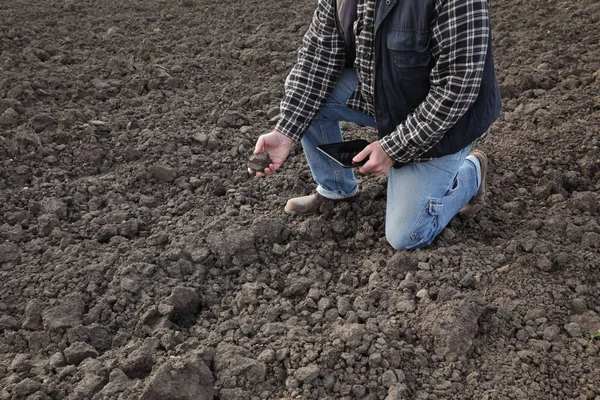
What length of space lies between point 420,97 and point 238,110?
5.90 feet

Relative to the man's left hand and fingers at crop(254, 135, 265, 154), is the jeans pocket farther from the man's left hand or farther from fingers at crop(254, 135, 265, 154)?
fingers at crop(254, 135, 265, 154)

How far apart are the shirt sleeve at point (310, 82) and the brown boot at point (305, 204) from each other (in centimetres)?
35

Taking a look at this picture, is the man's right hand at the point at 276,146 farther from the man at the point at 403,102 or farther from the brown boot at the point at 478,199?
the brown boot at the point at 478,199

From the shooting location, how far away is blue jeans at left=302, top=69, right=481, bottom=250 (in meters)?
2.91

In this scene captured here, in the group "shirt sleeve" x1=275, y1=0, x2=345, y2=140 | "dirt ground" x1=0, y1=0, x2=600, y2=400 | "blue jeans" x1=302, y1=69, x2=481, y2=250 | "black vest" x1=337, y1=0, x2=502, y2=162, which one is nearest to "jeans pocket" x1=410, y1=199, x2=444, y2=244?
"blue jeans" x1=302, y1=69, x2=481, y2=250

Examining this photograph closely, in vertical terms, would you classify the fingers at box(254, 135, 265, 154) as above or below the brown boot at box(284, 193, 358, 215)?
above

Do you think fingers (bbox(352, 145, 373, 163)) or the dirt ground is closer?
the dirt ground

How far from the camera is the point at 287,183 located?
11.7 feet

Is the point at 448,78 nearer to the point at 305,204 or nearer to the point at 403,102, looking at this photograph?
the point at 403,102

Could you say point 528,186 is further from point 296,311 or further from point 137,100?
point 137,100

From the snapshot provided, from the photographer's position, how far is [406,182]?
2.92 m

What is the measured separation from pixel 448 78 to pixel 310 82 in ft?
2.28

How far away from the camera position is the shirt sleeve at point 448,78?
247 cm

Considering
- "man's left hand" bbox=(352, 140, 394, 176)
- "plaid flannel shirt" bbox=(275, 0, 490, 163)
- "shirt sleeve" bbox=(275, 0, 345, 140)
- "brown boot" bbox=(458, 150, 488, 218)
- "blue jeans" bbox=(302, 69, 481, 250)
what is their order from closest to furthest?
"plaid flannel shirt" bbox=(275, 0, 490, 163) < "man's left hand" bbox=(352, 140, 394, 176) < "blue jeans" bbox=(302, 69, 481, 250) < "shirt sleeve" bbox=(275, 0, 345, 140) < "brown boot" bbox=(458, 150, 488, 218)
